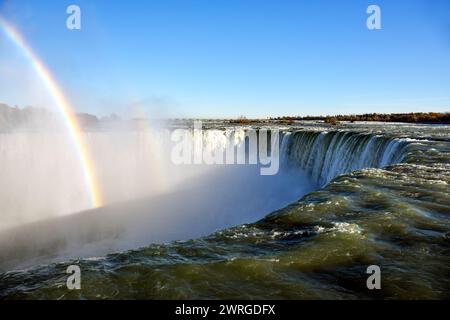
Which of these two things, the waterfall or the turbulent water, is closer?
the turbulent water

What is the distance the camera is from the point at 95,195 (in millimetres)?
25141

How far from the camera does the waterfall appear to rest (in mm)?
16656

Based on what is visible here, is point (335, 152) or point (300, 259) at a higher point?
point (335, 152)

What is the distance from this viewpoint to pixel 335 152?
71.1 ft

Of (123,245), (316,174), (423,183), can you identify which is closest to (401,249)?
(423,183)

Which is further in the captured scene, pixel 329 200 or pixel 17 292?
pixel 329 200

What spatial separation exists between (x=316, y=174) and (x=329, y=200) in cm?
1591

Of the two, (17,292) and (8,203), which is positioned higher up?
(17,292)

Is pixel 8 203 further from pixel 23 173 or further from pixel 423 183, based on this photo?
pixel 423 183

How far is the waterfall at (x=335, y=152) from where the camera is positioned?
16.7 m

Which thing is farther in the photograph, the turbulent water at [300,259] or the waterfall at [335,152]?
the waterfall at [335,152]

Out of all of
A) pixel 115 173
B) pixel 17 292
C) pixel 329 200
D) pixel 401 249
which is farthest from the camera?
pixel 115 173

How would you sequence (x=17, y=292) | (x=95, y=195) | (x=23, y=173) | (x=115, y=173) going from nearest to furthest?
(x=17, y=292)
(x=23, y=173)
(x=95, y=195)
(x=115, y=173)

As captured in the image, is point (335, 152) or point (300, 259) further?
point (335, 152)
